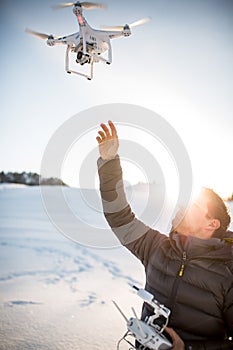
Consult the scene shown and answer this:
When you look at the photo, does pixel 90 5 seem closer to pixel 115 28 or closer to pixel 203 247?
pixel 115 28

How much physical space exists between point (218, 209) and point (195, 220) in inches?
7.4

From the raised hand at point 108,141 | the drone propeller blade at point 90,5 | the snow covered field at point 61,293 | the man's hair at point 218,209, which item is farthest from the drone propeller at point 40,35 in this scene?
the snow covered field at point 61,293

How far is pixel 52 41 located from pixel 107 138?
2.24 meters

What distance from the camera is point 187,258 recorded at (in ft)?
6.25

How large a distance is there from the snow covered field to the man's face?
183 cm

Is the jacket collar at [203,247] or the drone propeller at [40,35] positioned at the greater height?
the drone propeller at [40,35]

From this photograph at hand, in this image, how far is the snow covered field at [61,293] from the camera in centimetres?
313

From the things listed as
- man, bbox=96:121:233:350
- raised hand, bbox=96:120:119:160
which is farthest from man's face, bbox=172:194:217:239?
raised hand, bbox=96:120:119:160

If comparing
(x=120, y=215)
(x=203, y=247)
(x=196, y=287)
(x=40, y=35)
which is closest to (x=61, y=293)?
(x=120, y=215)

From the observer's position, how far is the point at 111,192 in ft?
6.89

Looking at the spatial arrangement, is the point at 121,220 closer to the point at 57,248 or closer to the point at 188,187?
the point at 188,187

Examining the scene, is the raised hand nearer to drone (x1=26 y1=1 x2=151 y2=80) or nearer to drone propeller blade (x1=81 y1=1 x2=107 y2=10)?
drone (x1=26 y1=1 x2=151 y2=80)

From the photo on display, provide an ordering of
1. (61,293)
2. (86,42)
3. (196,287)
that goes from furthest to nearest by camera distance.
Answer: (61,293) < (86,42) < (196,287)

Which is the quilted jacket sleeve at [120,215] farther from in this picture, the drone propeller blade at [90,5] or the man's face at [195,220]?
the drone propeller blade at [90,5]
